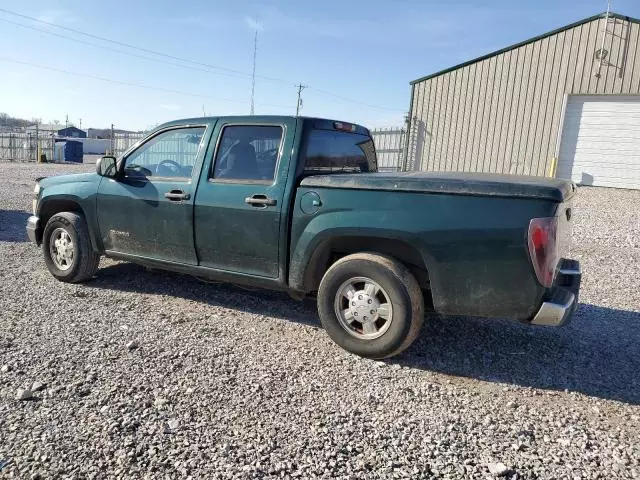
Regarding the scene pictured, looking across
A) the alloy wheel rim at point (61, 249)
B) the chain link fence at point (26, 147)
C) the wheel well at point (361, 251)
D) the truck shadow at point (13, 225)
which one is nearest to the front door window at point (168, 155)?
the alloy wheel rim at point (61, 249)

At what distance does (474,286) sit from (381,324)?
2.57ft

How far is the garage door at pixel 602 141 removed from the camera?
46.9 feet

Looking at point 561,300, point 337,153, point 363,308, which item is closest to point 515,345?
point 561,300

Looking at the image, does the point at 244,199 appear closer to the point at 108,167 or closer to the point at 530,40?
the point at 108,167

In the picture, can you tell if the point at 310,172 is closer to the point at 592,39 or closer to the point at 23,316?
the point at 23,316

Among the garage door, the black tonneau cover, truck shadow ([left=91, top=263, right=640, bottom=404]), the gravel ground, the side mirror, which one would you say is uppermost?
the garage door

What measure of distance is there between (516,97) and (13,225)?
14379 millimetres

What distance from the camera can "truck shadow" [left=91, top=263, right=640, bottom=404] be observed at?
353cm

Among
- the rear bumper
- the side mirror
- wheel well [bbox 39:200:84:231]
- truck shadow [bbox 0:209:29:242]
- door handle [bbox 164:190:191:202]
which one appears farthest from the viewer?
truck shadow [bbox 0:209:29:242]

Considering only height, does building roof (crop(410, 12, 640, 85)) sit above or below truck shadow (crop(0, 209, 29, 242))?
above

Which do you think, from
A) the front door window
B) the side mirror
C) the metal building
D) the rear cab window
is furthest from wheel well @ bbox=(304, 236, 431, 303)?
the metal building

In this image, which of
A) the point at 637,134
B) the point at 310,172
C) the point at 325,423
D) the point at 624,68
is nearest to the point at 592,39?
the point at 624,68

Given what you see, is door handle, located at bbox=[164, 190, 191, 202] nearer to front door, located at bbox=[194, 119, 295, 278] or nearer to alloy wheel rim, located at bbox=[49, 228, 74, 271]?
front door, located at bbox=[194, 119, 295, 278]

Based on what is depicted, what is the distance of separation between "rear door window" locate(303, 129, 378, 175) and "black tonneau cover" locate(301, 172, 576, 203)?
0.42 metres
